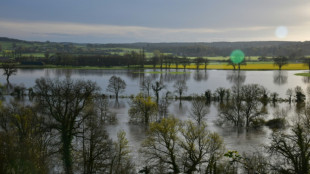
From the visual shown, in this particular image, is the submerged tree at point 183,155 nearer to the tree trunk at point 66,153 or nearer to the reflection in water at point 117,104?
the tree trunk at point 66,153

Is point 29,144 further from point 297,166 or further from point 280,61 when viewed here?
point 280,61

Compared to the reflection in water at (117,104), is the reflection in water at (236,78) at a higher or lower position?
higher

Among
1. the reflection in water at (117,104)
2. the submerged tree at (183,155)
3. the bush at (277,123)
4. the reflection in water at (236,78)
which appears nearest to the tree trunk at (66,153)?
the submerged tree at (183,155)

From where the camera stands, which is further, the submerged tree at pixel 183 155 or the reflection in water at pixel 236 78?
the reflection in water at pixel 236 78

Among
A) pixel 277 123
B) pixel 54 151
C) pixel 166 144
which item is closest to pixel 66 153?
pixel 54 151

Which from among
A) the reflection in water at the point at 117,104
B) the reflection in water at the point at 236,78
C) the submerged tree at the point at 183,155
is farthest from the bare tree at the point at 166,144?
the reflection in water at the point at 236,78

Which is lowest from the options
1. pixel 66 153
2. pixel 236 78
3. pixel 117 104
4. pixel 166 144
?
pixel 117 104

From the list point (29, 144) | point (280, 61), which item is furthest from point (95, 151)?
point (280, 61)

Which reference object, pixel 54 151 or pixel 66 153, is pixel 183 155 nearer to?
pixel 66 153

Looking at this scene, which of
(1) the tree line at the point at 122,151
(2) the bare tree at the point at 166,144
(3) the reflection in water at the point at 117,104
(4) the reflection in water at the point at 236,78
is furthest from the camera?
(4) the reflection in water at the point at 236,78

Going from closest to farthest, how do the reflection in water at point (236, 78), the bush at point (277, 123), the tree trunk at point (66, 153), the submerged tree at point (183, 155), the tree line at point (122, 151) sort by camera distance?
1. the tree line at point (122, 151)
2. the tree trunk at point (66, 153)
3. the submerged tree at point (183, 155)
4. the bush at point (277, 123)
5. the reflection in water at point (236, 78)

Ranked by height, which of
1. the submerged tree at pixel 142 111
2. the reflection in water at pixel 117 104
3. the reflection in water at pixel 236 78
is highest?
the reflection in water at pixel 236 78
